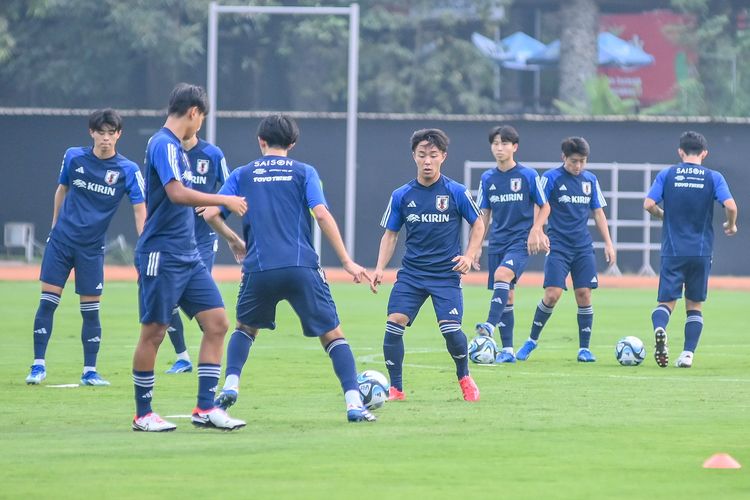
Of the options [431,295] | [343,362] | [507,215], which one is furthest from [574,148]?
[343,362]

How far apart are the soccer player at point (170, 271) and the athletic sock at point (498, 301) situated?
5833 millimetres

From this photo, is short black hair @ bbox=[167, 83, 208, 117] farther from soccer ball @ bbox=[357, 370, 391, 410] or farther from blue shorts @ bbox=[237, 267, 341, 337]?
Result: soccer ball @ bbox=[357, 370, 391, 410]

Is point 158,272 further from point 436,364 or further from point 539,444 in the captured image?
point 436,364

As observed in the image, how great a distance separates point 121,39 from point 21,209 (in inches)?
286

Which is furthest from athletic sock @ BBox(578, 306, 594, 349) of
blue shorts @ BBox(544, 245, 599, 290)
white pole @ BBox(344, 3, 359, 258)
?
white pole @ BBox(344, 3, 359, 258)

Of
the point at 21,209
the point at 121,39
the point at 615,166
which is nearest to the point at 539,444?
the point at 615,166

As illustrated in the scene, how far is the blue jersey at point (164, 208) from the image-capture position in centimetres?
968

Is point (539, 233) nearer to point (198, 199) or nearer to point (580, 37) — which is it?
point (198, 199)

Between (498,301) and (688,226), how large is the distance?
197 centimetres

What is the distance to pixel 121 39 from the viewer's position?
40438 mm

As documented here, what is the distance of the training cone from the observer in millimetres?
8367

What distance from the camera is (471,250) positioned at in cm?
1173

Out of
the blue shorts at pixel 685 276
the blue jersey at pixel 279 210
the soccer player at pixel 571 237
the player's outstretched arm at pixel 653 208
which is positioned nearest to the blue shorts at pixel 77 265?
the blue jersey at pixel 279 210

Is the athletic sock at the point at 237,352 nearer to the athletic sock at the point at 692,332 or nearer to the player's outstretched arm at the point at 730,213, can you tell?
the player's outstretched arm at the point at 730,213
